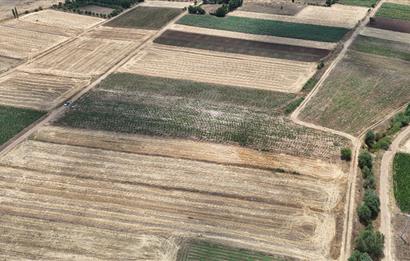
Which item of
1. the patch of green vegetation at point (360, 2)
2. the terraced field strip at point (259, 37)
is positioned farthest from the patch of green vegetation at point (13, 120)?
the patch of green vegetation at point (360, 2)

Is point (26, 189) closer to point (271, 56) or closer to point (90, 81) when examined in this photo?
point (90, 81)

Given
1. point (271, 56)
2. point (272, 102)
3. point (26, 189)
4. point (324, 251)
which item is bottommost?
point (324, 251)

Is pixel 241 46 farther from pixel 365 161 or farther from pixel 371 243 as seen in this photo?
pixel 371 243

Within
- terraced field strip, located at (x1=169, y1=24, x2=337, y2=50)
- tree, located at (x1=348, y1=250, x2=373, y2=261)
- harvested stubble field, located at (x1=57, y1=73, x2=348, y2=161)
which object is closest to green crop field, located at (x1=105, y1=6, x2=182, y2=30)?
terraced field strip, located at (x1=169, y1=24, x2=337, y2=50)

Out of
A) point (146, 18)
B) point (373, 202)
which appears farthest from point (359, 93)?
point (146, 18)

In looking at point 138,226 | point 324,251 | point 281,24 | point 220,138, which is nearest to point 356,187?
point 324,251

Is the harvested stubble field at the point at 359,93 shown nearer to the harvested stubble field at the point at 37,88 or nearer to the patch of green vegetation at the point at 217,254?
the patch of green vegetation at the point at 217,254
